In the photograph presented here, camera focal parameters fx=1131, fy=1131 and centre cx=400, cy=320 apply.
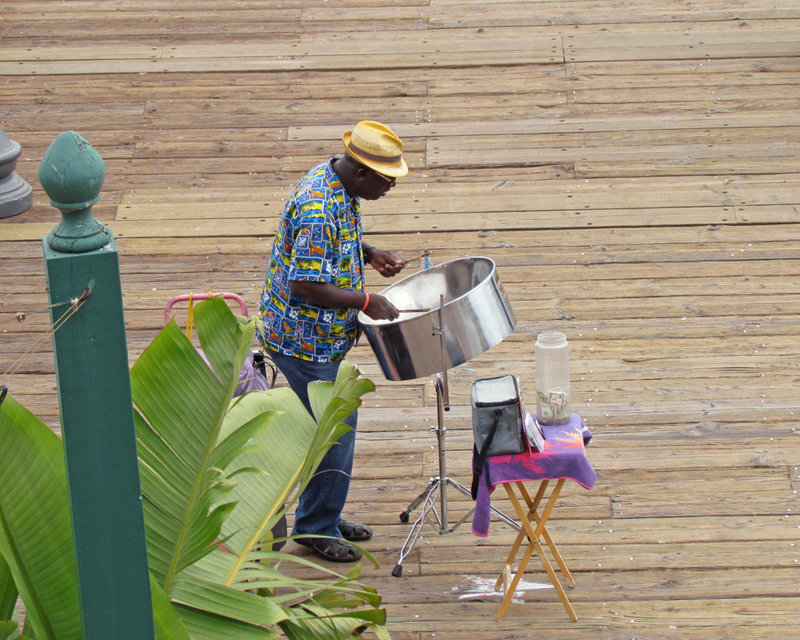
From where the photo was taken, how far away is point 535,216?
7.09 meters

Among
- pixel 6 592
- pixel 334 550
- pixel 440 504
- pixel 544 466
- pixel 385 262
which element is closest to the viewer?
pixel 6 592

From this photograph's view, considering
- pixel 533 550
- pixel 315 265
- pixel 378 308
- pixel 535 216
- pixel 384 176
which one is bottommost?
pixel 533 550

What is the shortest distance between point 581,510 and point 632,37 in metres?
4.89

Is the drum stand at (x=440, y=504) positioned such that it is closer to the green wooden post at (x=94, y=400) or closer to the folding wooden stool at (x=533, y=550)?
the folding wooden stool at (x=533, y=550)

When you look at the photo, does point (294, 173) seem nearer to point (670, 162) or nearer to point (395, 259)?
point (670, 162)

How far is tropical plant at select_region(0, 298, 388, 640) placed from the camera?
240 centimetres

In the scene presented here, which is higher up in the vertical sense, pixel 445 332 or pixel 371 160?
pixel 371 160

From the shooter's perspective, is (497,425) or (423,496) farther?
(423,496)

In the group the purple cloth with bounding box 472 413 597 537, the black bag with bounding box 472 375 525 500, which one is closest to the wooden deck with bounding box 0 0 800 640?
the purple cloth with bounding box 472 413 597 537

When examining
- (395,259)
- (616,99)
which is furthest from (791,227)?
(395,259)

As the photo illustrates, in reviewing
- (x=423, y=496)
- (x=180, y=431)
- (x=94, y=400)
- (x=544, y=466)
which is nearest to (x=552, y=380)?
(x=544, y=466)

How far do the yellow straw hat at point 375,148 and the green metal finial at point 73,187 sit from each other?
2.09m

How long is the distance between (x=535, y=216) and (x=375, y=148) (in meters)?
3.27

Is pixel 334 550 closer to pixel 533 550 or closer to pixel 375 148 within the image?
pixel 533 550
